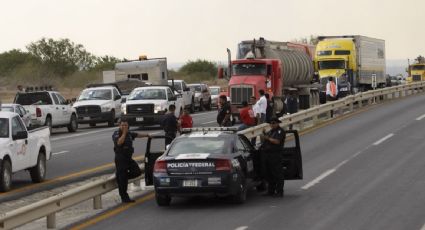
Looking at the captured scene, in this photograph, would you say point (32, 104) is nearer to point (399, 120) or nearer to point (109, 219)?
point (399, 120)

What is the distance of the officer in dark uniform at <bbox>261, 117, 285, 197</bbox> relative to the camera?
17906 mm

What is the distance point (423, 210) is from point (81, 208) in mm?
6133

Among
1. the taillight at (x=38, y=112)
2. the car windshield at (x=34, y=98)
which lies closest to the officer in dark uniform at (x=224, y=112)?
the taillight at (x=38, y=112)

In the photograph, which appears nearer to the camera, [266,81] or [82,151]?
[82,151]

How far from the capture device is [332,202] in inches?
672

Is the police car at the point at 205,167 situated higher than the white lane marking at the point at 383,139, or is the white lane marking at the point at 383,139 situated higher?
the police car at the point at 205,167

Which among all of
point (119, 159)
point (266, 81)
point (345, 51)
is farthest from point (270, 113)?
point (345, 51)

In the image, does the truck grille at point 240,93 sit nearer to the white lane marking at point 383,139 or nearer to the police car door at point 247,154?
the white lane marking at point 383,139

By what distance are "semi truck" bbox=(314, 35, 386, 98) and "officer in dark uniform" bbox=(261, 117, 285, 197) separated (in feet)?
112

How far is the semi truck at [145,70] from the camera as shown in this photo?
2133 inches

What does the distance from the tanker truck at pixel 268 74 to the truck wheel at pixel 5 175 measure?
1897 cm

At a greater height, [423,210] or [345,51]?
[345,51]

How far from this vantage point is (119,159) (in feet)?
57.0

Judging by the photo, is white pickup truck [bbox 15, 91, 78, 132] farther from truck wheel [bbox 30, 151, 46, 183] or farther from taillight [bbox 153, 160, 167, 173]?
taillight [bbox 153, 160, 167, 173]
